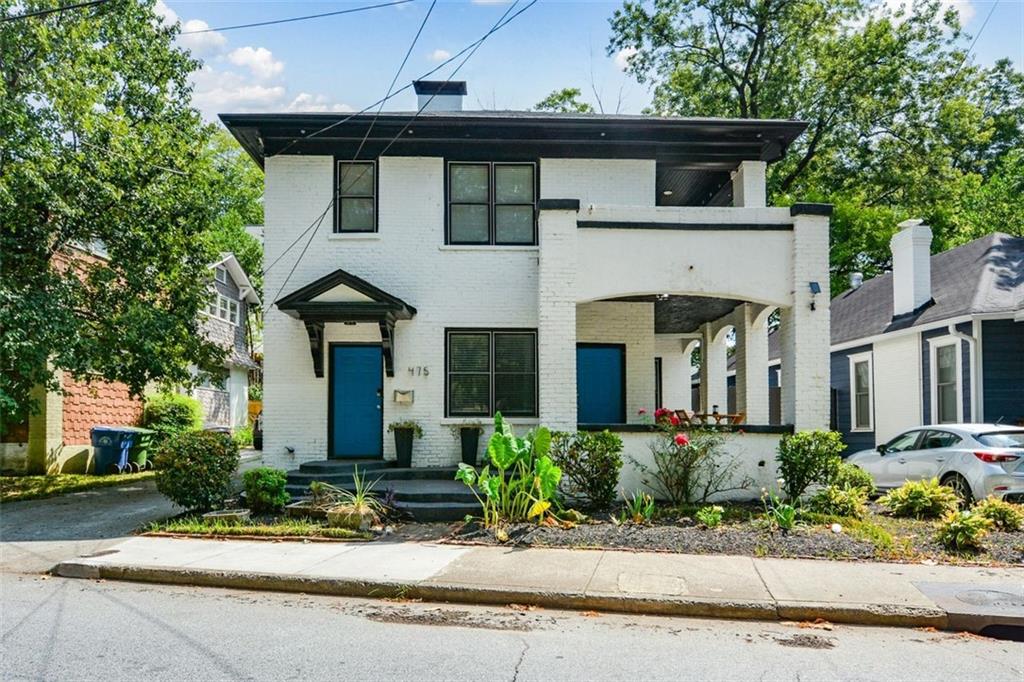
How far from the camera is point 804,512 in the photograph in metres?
10.1

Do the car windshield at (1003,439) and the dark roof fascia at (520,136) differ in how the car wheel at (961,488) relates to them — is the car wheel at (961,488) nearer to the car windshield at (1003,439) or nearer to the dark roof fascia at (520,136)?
the car windshield at (1003,439)

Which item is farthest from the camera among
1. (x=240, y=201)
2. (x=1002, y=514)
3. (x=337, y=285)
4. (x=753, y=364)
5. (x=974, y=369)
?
(x=240, y=201)

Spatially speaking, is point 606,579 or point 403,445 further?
point 403,445

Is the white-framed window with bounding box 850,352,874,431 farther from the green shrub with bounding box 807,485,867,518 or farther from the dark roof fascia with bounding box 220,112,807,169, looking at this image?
the green shrub with bounding box 807,485,867,518

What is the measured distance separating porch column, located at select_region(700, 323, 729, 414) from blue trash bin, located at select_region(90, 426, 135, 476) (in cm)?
1400

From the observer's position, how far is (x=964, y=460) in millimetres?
11336

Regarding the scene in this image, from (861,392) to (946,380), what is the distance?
3540 mm

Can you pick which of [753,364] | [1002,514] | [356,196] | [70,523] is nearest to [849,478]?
[1002,514]

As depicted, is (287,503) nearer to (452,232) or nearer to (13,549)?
(13,549)

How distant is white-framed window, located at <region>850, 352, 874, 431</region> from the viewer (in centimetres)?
1892

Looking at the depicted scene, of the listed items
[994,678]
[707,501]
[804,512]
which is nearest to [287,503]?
[707,501]

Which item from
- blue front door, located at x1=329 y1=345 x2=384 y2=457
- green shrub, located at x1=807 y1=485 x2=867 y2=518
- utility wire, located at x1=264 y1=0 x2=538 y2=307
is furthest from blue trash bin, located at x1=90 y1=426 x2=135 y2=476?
green shrub, located at x1=807 y1=485 x2=867 y2=518

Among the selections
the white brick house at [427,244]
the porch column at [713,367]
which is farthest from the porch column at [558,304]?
the porch column at [713,367]

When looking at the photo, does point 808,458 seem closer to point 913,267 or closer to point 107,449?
point 913,267
